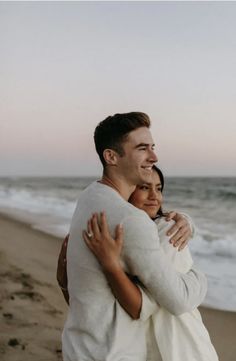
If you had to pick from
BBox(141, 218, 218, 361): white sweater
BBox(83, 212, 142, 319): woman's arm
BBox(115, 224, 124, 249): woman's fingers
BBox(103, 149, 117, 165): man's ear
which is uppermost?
BBox(103, 149, 117, 165): man's ear

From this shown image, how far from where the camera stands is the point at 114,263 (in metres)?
2.04

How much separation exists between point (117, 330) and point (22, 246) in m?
Result: 8.68

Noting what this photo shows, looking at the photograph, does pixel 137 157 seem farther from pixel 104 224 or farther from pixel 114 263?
pixel 114 263

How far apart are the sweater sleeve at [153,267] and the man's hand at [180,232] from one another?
172mm

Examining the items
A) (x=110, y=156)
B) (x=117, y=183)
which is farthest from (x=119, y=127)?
(x=117, y=183)

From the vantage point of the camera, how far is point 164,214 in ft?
8.38

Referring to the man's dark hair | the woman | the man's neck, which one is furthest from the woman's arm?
the man's dark hair

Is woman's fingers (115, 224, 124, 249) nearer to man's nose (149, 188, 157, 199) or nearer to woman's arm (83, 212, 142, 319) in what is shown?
woman's arm (83, 212, 142, 319)

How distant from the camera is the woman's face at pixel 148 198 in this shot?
8.62ft

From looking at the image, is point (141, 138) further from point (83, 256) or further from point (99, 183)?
point (83, 256)

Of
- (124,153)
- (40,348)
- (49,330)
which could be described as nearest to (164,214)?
(124,153)

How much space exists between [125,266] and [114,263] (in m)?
0.08

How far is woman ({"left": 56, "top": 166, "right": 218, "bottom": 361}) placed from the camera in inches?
80.6

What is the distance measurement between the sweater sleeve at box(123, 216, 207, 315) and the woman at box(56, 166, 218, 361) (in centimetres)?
5
